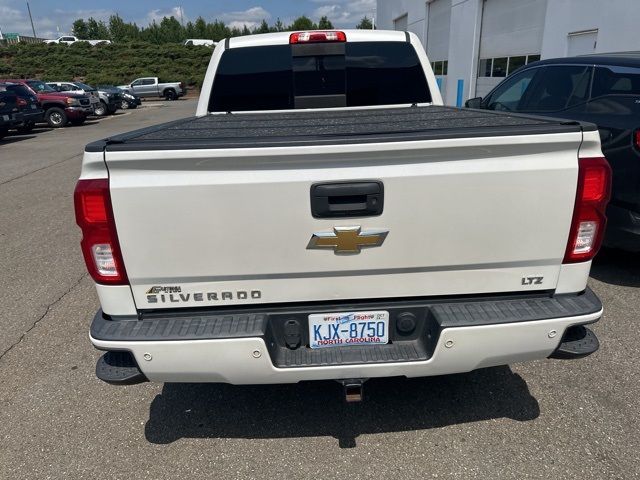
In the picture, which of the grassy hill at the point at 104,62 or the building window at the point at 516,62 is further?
the grassy hill at the point at 104,62

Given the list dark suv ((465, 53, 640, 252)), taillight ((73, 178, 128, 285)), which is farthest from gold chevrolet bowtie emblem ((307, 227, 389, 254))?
dark suv ((465, 53, 640, 252))

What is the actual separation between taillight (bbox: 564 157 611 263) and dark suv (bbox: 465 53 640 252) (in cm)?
235

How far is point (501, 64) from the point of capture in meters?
15.2

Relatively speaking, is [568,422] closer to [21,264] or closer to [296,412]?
[296,412]

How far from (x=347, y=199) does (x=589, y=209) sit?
42.8 inches

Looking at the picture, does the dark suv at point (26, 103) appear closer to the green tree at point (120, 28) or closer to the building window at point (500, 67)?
the building window at point (500, 67)

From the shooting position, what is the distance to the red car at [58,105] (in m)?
19.7

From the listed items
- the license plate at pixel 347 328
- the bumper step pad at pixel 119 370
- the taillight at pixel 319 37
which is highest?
the taillight at pixel 319 37

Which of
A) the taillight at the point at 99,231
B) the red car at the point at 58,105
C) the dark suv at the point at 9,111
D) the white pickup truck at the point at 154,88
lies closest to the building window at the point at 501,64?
the taillight at the point at 99,231

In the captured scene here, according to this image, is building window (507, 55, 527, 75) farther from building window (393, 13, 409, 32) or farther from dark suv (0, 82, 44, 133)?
dark suv (0, 82, 44, 133)

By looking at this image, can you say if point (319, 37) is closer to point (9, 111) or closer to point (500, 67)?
point (500, 67)

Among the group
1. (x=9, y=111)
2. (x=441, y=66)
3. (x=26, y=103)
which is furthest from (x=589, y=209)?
(x=441, y=66)

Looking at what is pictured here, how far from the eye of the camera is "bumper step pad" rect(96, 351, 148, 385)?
2203mm

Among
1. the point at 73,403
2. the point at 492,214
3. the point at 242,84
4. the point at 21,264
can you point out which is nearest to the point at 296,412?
the point at 73,403
